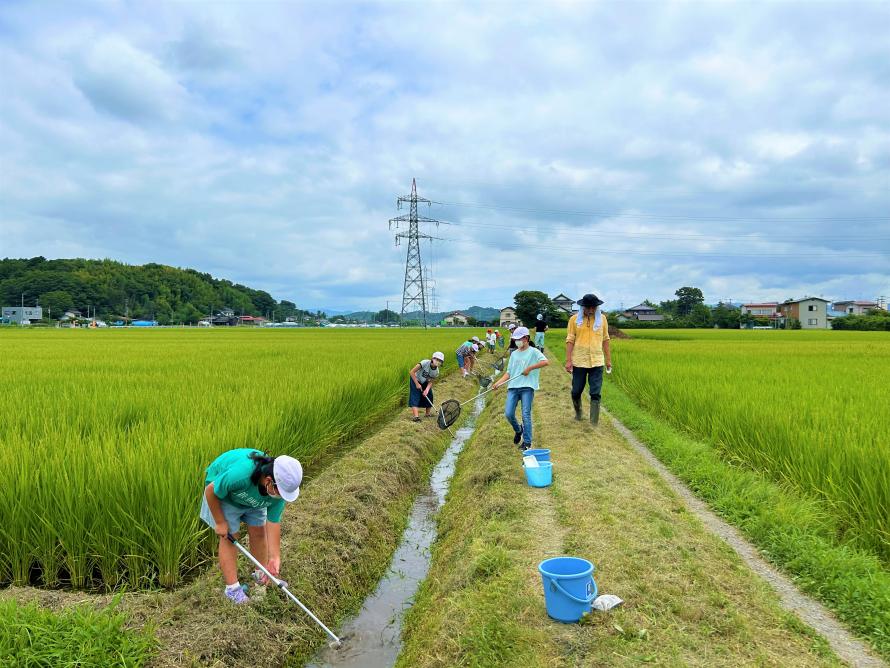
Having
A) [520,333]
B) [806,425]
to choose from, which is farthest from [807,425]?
[520,333]

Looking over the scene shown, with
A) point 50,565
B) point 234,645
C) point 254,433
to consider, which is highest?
point 254,433

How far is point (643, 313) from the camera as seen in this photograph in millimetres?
92312

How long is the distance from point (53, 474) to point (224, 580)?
54.5 inches

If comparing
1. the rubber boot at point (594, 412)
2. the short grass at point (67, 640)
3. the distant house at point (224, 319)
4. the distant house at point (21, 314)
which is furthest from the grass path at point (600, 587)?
the distant house at point (224, 319)

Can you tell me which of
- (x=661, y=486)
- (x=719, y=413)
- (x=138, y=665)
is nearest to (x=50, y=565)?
(x=138, y=665)

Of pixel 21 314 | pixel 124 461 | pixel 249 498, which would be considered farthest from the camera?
pixel 21 314

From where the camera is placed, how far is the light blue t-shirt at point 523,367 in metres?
6.09

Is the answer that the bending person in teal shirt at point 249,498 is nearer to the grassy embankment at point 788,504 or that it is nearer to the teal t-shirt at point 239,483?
the teal t-shirt at point 239,483

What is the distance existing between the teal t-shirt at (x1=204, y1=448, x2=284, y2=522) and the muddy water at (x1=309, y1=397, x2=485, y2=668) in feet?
3.46

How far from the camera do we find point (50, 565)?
3.26 m

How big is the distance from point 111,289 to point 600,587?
116662mm

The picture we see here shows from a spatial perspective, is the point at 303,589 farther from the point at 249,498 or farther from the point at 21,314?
the point at 21,314

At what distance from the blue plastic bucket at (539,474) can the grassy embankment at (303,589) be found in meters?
1.43

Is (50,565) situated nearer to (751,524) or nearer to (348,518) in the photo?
(348,518)
